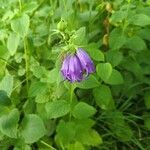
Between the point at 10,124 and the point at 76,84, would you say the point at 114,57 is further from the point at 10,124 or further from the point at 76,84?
the point at 10,124

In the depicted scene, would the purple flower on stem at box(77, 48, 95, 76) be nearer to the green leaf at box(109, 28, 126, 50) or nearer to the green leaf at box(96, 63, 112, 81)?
the green leaf at box(96, 63, 112, 81)

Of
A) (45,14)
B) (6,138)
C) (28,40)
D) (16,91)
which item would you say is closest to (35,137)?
(6,138)

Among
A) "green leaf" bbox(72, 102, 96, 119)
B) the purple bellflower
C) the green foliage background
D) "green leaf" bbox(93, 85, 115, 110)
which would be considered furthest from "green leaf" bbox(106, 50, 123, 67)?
the purple bellflower

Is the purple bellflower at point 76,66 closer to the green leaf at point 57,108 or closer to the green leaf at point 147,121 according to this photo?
the green leaf at point 57,108

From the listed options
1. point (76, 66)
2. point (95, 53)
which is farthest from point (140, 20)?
point (76, 66)

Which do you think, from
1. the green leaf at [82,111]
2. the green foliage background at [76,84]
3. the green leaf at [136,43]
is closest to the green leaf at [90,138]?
the green foliage background at [76,84]

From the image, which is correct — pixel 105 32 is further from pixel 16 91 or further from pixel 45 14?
pixel 16 91
